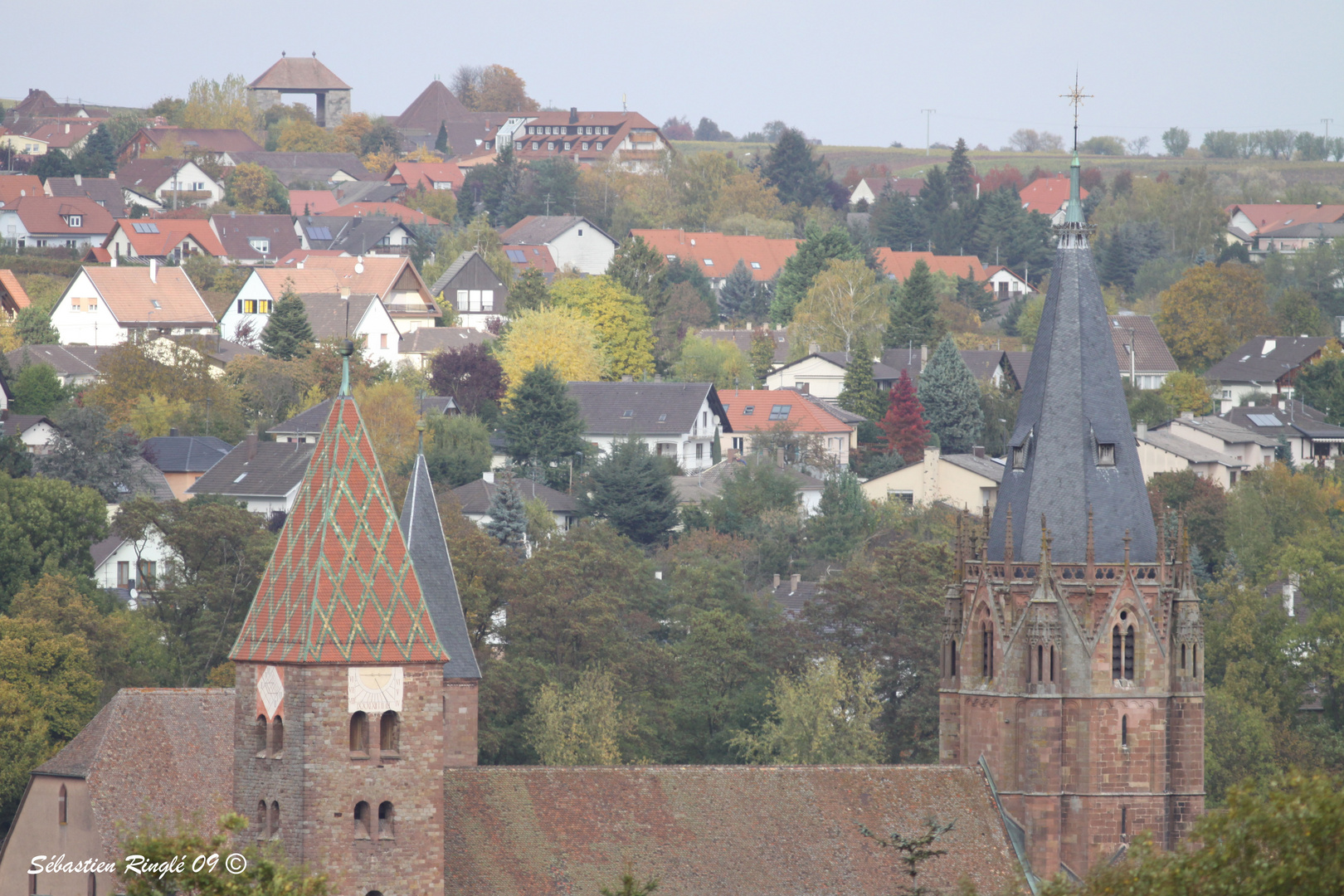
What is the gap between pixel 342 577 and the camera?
3803 cm

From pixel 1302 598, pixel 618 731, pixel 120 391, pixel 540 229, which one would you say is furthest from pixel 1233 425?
pixel 540 229

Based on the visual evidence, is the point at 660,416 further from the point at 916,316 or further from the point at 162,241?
the point at 162,241

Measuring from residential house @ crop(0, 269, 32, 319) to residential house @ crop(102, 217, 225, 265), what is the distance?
21.1m

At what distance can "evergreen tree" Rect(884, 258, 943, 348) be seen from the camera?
5517 inches

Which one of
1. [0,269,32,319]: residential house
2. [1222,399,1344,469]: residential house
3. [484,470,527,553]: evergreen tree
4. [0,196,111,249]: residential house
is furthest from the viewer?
[0,196,111,249]: residential house

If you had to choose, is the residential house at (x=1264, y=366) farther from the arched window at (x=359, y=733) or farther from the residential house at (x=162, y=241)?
the arched window at (x=359, y=733)

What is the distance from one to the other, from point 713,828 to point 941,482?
70126mm

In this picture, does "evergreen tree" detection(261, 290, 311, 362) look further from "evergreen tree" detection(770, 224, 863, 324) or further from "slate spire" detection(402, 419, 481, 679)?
"slate spire" detection(402, 419, 481, 679)

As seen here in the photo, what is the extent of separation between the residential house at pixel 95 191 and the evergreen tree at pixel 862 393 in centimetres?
7853

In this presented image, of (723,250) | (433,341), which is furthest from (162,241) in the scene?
(723,250)

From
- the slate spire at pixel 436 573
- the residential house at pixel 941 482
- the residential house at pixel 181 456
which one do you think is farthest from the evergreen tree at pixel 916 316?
the slate spire at pixel 436 573

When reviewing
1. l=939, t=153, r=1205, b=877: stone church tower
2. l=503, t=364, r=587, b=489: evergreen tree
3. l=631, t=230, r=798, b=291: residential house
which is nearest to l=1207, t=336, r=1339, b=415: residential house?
l=503, t=364, r=587, b=489: evergreen tree

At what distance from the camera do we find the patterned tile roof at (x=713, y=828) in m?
41.2

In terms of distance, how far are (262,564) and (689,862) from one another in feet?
119
